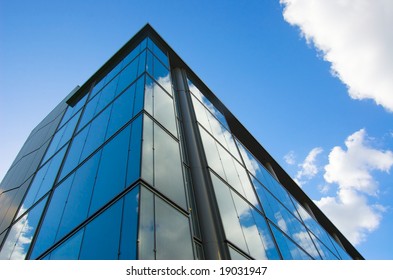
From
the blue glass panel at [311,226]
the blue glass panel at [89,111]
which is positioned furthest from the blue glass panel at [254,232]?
→ the blue glass panel at [311,226]

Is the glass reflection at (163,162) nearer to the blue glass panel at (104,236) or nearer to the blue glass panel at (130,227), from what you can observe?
the blue glass panel at (130,227)

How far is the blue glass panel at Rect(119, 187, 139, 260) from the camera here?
693 cm

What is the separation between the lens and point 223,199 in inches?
458

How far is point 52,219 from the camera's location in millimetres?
11133

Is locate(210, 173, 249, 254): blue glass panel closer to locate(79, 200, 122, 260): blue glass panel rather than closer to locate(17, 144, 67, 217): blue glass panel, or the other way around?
locate(79, 200, 122, 260): blue glass panel

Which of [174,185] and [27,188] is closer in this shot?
[174,185]

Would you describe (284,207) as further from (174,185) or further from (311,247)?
(174,185)

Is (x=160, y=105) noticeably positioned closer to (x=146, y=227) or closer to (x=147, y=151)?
(x=147, y=151)

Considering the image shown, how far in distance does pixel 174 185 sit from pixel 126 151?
6.23 ft

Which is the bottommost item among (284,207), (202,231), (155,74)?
(202,231)

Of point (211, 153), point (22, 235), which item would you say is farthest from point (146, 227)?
point (22, 235)

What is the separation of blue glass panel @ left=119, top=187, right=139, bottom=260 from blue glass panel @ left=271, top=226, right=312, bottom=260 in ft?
27.8

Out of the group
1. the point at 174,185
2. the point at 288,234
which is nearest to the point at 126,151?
the point at 174,185

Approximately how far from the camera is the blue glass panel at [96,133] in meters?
12.4
